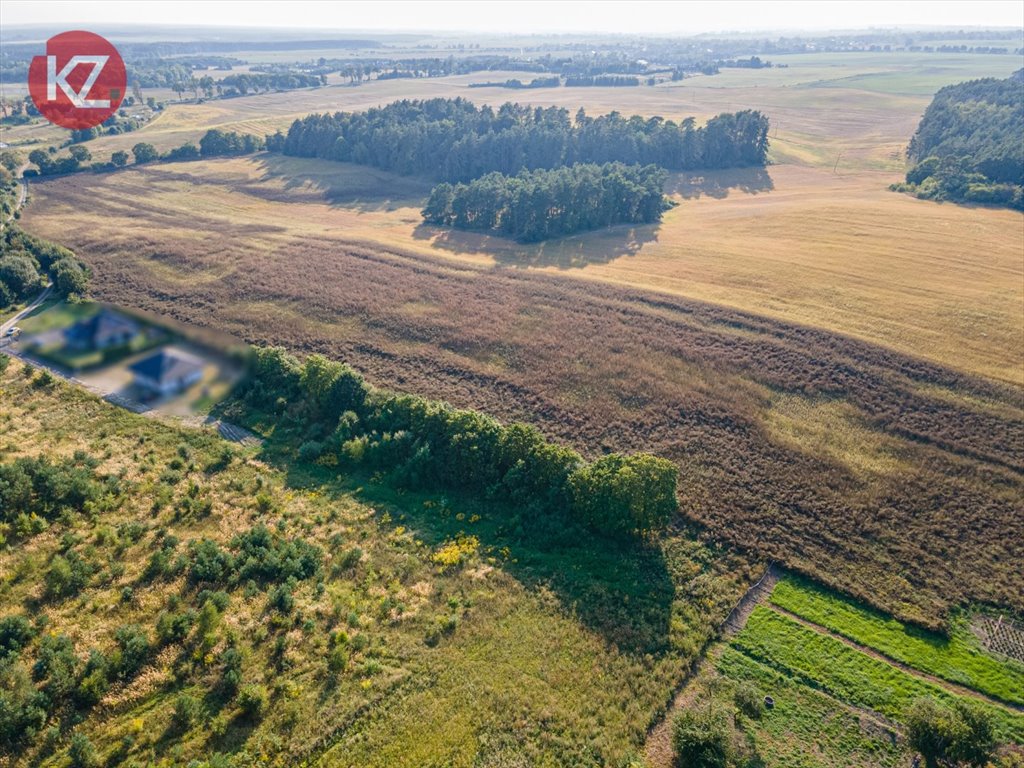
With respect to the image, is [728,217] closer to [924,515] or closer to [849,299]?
[849,299]

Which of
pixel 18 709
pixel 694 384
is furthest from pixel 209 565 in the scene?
pixel 694 384

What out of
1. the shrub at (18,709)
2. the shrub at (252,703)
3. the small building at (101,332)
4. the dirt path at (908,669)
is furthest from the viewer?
the small building at (101,332)

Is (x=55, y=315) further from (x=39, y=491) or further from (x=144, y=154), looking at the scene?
(x=144, y=154)

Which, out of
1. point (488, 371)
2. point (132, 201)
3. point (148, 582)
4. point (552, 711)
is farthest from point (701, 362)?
point (132, 201)

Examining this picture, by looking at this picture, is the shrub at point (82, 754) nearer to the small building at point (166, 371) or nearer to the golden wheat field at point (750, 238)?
the small building at point (166, 371)

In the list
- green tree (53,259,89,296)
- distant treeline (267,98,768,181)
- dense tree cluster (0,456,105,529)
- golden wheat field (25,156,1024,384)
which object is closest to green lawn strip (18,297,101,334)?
green tree (53,259,89,296)

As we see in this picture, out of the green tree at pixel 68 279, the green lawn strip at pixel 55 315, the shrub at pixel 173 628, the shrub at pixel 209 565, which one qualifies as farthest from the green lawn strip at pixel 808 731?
the green tree at pixel 68 279
